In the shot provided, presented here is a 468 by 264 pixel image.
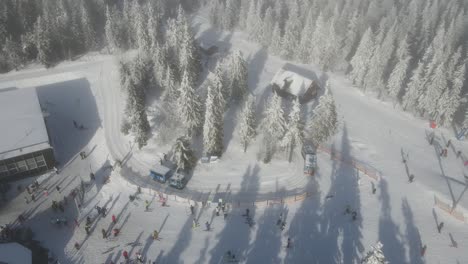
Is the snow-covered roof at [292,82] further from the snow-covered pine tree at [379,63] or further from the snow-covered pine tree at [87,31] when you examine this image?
the snow-covered pine tree at [87,31]

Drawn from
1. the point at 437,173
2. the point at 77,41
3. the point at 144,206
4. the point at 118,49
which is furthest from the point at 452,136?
the point at 77,41

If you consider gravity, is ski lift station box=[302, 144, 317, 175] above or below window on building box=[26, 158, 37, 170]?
above

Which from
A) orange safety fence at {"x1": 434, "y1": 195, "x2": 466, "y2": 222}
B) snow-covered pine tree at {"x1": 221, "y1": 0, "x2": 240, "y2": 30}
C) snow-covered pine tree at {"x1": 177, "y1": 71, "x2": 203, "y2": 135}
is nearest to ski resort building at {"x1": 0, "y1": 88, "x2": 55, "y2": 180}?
snow-covered pine tree at {"x1": 177, "y1": 71, "x2": 203, "y2": 135}

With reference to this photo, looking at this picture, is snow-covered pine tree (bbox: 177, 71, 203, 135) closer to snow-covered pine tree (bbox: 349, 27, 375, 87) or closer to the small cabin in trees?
the small cabin in trees

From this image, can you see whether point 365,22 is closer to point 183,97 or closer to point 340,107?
point 340,107

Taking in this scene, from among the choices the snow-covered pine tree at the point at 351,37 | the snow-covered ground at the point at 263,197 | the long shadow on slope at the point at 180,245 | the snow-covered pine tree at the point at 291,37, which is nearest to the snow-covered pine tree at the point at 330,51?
the snow-covered pine tree at the point at 351,37

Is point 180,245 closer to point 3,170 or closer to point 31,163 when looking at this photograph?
point 31,163
